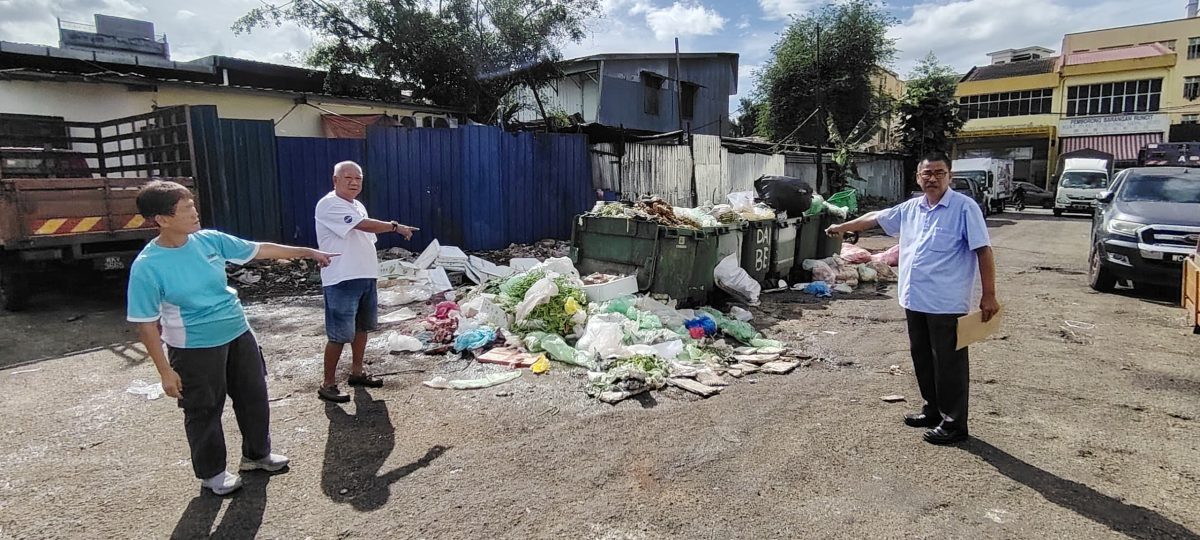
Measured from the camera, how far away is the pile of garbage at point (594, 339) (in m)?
4.60

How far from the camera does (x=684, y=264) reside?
21.1ft

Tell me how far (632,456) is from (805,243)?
6.14m

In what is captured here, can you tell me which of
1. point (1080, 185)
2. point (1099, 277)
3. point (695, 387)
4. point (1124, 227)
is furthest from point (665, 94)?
point (695, 387)

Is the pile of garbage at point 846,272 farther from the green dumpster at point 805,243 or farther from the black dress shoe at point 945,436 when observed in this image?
the black dress shoe at point 945,436

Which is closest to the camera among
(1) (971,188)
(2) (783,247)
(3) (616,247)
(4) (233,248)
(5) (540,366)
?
(4) (233,248)

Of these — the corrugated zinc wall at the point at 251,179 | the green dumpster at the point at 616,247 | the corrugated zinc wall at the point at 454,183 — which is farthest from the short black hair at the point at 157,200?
the corrugated zinc wall at the point at 454,183

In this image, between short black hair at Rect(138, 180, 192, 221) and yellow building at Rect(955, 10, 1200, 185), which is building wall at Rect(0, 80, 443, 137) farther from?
yellow building at Rect(955, 10, 1200, 185)

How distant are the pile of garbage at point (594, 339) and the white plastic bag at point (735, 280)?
0.64 m

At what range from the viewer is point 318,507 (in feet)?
9.37

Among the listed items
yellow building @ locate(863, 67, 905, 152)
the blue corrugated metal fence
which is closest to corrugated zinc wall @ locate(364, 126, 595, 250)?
the blue corrugated metal fence

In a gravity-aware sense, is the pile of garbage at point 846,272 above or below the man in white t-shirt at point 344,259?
below

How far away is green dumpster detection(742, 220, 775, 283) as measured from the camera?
24.6 ft

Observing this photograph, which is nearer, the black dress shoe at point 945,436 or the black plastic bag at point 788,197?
the black dress shoe at point 945,436

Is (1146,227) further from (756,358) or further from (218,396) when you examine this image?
(218,396)
